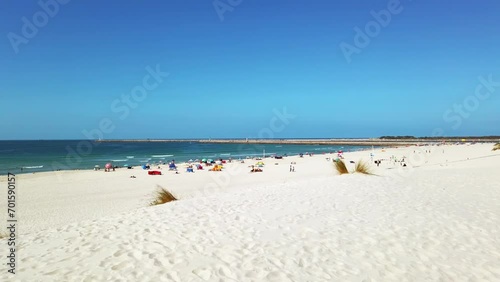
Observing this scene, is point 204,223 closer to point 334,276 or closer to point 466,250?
point 334,276

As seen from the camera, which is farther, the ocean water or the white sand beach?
the ocean water

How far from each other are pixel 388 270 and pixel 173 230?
138 inches

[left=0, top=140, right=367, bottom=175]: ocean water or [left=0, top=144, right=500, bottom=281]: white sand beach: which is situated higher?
[left=0, top=144, right=500, bottom=281]: white sand beach

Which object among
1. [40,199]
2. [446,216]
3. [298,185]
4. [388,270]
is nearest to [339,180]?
[298,185]

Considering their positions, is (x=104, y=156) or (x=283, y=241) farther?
(x=104, y=156)

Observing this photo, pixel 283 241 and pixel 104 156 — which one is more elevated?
pixel 283 241

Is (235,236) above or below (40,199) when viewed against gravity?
above

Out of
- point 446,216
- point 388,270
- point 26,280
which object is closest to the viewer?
point 26,280

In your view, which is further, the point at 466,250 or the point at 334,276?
the point at 466,250

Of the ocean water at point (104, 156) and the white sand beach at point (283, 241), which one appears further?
the ocean water at point (104, 156)

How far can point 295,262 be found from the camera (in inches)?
162

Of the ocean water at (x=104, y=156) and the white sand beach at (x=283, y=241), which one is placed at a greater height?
the white sand beach at (x=283, y=241)

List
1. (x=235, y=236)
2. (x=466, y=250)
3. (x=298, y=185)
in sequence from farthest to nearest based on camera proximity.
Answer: (x=298, y=185)
(x=235, y=236)
(x=466, y=250)

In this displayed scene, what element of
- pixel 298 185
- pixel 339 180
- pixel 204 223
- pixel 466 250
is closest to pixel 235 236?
pixel 204 223
